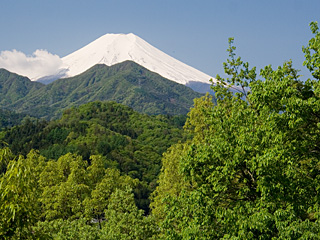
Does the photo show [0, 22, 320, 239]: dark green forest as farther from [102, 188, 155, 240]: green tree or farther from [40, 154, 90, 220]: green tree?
[40, 154, 90, 220]: green tree

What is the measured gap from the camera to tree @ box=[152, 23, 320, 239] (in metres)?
13.2

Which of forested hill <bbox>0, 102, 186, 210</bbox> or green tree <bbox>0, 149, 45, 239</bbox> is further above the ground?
green tree <bbox>0, 149, 45, 239</bbox>

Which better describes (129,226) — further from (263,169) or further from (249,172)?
(263,169)

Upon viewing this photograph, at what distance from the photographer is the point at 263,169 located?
13.5 m

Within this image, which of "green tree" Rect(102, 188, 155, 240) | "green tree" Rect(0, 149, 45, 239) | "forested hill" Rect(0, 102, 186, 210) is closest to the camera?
"green tree" Rect(0, 149, 45, 239)

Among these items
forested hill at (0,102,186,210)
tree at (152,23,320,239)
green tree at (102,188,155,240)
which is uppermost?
tree at (152,23,320,239)

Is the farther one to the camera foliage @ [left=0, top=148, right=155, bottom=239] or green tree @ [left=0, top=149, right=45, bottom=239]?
foliage @ [left=0, top=148, right=155, bottom=239]

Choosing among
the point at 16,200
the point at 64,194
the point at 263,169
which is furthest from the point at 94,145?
the point at 16,200

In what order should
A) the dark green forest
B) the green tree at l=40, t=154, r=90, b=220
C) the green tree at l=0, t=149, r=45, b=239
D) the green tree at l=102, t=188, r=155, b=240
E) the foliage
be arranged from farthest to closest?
the green tree at l=40, t=154, r=90, b=220, the green tree at l=102, t=188, r=155, b=240, the dark green forest, the foliage, the green tree at l=0, t=149, r=45, b=239

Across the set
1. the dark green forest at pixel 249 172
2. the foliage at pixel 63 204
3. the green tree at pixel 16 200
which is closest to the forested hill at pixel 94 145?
the foliage at pixel 63 204

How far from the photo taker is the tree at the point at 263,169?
13.2 metres

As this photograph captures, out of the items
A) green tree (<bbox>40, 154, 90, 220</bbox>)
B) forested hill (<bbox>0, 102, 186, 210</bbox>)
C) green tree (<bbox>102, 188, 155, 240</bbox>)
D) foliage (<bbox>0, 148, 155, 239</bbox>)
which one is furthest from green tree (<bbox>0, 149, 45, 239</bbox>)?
forested hill (<bbox>0, 102, 186, 210</bbox>)

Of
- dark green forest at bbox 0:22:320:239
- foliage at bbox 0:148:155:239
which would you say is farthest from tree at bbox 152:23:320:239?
foliage at bbox 0:148:155:239

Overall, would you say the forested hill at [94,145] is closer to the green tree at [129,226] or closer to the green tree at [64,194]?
the green tree at [64,194]
